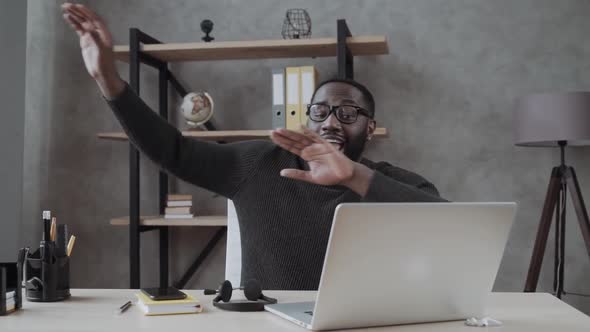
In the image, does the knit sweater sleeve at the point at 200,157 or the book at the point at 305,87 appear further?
the book at the point at 305,87

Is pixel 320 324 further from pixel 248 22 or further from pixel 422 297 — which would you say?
pixel 248 22

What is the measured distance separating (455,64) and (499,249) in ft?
8.06

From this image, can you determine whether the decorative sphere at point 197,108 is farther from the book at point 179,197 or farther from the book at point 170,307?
the book at point 170,307

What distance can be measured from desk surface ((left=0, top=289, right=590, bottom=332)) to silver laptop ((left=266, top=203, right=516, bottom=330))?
0.04 metres

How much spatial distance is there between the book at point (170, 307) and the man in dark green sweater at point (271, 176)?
0.51m

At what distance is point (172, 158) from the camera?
1.90 metres

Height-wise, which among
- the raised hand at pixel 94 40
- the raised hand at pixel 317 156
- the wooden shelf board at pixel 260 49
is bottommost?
the raised hand at pixel 317 156

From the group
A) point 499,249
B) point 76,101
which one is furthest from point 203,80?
point 499,249

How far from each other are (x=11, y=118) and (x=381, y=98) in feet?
6.21

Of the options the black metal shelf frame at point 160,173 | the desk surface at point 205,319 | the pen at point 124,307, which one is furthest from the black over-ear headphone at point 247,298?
the black metal shelf frame at point 160,173

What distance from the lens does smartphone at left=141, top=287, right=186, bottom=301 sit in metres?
1.26

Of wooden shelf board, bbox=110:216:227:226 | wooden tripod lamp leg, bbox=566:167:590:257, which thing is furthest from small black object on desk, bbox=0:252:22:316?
wooden tripod lamp leg, bbox=566:167:590:257

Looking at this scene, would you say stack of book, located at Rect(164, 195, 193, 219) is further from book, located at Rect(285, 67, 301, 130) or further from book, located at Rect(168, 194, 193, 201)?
book, located at Rect(285, 67, 301, 130)

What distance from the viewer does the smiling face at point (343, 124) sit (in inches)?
80.0
